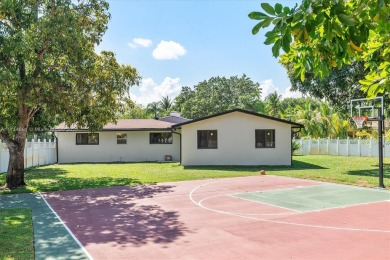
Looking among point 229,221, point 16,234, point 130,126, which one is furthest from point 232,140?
point 16,234

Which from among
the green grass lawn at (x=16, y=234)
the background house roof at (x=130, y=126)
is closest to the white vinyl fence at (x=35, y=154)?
the background house roof at (x=130, y=126)

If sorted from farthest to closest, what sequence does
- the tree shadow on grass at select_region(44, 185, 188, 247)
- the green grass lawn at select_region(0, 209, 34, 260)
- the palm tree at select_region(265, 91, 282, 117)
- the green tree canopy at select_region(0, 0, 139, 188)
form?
1. the palm tree at select_region(265, 91, 282, 117)
2. the green tree canopy at select_region(0, 0, 139, 188)
3. the tree shadow on grass at select_region(44, 185, 188, 247)
4. the green grass lawn at select_region(0, 209, 34, 260)

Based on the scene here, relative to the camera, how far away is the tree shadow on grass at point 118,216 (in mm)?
7848

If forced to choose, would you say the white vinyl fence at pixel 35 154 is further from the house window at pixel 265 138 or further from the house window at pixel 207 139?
the house window at pixel 265 138

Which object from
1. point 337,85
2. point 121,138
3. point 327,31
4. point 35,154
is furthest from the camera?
point 121,138

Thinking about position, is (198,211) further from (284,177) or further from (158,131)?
(158,131)

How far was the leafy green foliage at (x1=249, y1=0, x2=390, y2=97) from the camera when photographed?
8.29 feet

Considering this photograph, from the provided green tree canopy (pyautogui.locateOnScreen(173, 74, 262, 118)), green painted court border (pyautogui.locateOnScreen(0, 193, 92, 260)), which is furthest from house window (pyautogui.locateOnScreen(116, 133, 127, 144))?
green tree canopy (pyautogui.locateOnScreen(173, 74, 262, 118))

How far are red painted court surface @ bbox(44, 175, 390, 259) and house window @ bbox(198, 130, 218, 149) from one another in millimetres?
9906

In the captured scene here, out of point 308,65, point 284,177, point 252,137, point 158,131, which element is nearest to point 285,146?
Answer: point 252,137

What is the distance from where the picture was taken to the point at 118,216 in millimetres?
9953

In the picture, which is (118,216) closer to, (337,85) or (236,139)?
(236,139)

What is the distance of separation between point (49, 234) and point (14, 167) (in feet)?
27.1

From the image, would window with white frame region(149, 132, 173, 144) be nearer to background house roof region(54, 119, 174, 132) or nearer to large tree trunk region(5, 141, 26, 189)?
background house roof region(54, 119, 174, 132)
